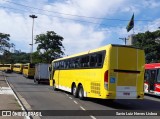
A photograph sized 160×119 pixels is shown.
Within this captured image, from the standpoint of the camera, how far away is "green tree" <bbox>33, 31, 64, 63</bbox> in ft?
281

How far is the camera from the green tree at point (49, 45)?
281ft

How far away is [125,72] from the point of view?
1836 centimetres

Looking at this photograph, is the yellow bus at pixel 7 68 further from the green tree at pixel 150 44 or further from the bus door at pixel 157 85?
the bus door at pixel 157 85

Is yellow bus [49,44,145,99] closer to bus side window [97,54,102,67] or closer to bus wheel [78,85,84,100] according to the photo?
bus side window [97,54,102,67]

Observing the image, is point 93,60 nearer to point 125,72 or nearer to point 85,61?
point 85,61

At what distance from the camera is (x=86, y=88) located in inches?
830

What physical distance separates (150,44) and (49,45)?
3182cm

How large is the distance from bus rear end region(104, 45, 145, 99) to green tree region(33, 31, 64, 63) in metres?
66.3

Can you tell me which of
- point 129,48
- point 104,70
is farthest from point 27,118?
point 129,48

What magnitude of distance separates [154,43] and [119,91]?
48.4m

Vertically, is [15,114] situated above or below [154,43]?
below

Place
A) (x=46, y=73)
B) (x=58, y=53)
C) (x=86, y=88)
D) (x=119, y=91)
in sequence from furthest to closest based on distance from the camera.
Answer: (x=58, y=53), (x=46, y=73), (x=86, y=88), (x=119, y=91)

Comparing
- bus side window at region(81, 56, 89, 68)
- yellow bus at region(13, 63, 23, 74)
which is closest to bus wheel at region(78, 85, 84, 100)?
bus side window at region(81, 56, 89, 68)

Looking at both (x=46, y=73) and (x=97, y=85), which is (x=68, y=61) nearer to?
(x=97, y=85)
